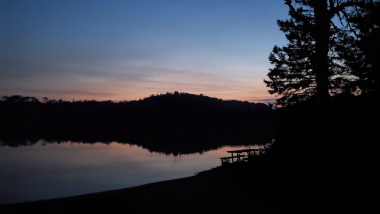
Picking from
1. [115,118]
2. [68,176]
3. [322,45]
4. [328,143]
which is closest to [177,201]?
[328,143]

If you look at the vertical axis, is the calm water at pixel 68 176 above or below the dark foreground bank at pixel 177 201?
below

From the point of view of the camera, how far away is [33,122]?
162m

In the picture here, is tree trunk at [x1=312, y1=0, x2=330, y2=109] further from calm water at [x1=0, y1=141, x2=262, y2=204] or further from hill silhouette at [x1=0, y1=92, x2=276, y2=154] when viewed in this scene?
hill silhouette at [x1=0, y1=92, x2=276, y2=154]

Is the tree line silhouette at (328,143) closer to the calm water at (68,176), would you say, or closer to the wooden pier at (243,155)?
the wooden pier at (243,155)

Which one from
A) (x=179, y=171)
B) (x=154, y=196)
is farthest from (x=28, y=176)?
(x=154, y=196)

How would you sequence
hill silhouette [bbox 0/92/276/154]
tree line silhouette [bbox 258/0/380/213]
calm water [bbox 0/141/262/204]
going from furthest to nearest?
hill silhouette [bbox 0/92/276/154] → calm water [bbox 0/141/262/204] → tree line silhouette [bbox 258/0/380/213]

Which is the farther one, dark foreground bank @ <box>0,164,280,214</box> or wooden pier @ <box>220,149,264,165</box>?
wooden pier @ <box>220,149,264,165</box>

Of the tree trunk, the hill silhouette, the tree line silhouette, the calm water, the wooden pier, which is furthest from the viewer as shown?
the hill silhouette

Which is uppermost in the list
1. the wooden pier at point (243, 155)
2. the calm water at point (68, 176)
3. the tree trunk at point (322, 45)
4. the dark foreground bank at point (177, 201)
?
the tree trunk at point (322, 45)

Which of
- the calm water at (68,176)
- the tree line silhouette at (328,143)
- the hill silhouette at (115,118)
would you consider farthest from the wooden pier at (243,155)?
the hill silhouette at (115,118)

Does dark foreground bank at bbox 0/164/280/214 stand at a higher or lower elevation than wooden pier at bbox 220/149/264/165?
lower

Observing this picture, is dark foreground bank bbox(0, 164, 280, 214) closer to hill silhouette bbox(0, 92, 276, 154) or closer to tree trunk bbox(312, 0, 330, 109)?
tree trunk bbox(312, 0, 330, 109)

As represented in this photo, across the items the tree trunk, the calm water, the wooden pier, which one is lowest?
the calm water

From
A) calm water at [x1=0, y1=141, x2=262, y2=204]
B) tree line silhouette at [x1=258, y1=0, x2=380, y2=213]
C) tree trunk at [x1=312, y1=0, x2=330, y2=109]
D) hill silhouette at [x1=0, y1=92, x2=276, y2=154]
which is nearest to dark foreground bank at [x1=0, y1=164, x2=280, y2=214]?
tree line silhouette at [x1=258, y1=0, x2=380, y2=213]
